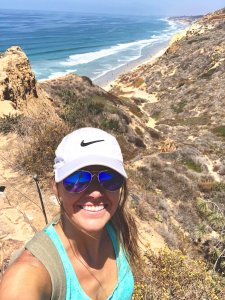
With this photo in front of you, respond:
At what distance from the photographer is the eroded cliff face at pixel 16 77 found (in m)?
18.4

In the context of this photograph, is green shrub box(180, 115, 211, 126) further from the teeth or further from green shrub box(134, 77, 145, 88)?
the teeth

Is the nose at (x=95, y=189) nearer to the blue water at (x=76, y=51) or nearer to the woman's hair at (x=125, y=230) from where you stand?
the woman's hair at (x=125, y=230)

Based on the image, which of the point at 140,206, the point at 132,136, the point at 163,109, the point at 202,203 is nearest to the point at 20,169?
the point at 140,206

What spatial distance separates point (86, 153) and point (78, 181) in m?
0.19

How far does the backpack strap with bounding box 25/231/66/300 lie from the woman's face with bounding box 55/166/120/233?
0.78ft

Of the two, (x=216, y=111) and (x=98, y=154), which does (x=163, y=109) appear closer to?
(x=216, y=111)

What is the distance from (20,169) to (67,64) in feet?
232

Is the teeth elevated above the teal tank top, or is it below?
above

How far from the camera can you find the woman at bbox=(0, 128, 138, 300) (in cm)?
217

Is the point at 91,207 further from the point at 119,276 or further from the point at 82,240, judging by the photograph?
the point at 119,276

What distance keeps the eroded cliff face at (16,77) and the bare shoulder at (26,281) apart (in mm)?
16663

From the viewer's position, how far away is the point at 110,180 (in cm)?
245

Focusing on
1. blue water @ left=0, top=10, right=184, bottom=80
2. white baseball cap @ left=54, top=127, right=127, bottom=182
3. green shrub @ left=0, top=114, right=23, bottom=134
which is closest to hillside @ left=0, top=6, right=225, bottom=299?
green shrub @ left=0, top=114, right=23, bottom=134

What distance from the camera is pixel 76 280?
2438 millimetres
